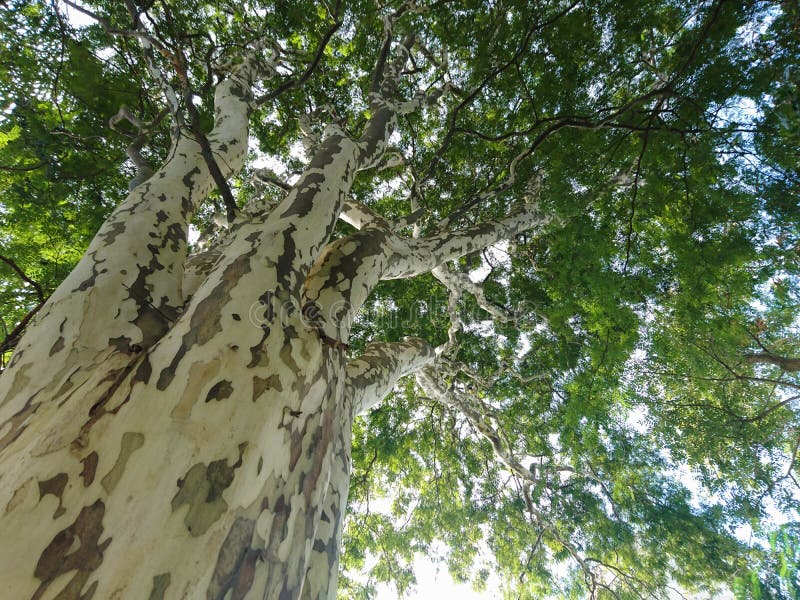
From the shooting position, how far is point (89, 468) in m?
0.96

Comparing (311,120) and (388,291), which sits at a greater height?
(311,120)

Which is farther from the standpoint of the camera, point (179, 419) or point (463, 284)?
point (463, 284)

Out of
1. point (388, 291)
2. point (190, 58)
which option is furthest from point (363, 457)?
point (190, 58)

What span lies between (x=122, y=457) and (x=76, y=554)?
219 mm

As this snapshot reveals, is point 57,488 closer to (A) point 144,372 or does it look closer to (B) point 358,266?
(A) point 144,372

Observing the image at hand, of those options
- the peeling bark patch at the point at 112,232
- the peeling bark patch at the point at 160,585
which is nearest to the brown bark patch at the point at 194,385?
the peeling bark patch at the point at 160,585

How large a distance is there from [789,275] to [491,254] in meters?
3.93

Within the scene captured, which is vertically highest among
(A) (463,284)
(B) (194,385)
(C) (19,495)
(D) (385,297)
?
(D) (385,297)

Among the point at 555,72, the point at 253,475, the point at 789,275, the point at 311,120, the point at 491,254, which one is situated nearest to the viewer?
the point at 253,475

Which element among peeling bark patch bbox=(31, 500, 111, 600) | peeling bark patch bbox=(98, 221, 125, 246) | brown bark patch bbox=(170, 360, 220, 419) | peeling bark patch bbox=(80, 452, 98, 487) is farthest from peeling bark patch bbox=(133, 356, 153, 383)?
peeling bark patch bbox=(98, 221, 125, 246)

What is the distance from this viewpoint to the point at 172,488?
3.06 feet

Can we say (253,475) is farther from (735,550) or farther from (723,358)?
(735,550)

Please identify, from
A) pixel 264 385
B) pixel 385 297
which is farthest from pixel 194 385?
pixel 385 297

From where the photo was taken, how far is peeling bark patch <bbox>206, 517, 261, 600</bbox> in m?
0.87
